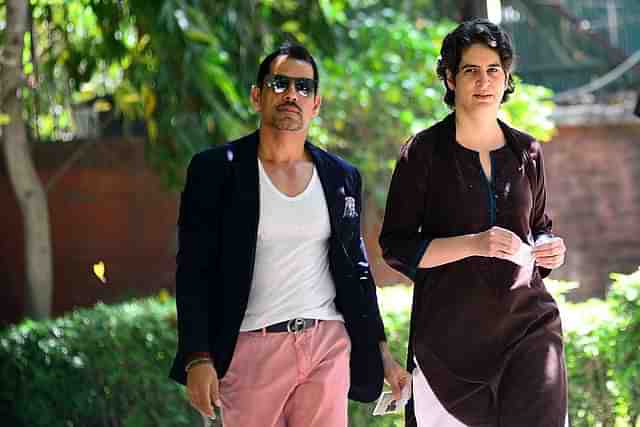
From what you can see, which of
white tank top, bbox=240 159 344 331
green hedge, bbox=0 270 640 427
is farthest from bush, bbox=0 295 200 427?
white tank top, bbox=240 159 344 331

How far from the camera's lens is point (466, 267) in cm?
372

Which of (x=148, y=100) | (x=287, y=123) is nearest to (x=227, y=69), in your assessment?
(x=148, y=100)

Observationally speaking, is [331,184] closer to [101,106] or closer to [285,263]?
[285,263]

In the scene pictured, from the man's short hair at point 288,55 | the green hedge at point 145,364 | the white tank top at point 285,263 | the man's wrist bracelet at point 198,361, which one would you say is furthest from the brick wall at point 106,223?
the man's wrist bracelet at point 198,361

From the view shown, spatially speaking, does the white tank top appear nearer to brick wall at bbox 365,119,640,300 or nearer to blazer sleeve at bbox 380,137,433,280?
blazer sleeve at bbox 380,137,433,280

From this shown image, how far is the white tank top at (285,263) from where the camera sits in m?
3.63

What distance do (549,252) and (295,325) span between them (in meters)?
0.90

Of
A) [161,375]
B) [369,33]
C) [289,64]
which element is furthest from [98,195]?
[289,64]

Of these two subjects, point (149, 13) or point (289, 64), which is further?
point (149, 13)

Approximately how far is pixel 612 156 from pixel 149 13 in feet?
19.9

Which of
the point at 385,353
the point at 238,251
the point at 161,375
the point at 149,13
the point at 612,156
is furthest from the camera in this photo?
the point at 612,156

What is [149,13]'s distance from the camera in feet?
24.6

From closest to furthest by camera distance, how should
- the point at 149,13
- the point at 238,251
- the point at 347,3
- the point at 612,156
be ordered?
the point at 238,251 < the point at 149,13 < the point at 347,3 < the point at 612,156

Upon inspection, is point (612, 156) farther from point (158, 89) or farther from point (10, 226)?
point (10, 226)
